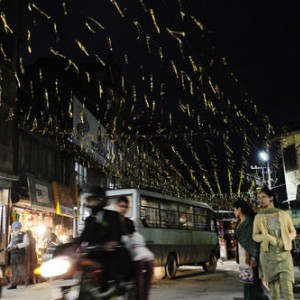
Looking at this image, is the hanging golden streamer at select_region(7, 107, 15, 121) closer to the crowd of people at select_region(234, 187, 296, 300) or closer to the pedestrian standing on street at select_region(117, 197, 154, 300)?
the pedestrian standing on street at select_region(117, 197, 154, 300)

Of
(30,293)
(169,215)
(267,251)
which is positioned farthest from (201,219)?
(267,251)

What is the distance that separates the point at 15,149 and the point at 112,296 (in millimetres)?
12536

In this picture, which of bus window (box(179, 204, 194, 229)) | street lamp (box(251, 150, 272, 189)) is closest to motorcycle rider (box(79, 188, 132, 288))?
bus window (box(179, 204, 194, 229))

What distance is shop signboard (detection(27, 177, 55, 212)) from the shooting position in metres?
16.4

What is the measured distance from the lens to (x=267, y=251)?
17.6 feet

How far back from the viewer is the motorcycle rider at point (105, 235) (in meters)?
4.85

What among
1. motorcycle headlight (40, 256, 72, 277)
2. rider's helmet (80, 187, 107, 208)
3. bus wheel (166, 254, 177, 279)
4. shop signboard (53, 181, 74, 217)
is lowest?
bus wheel (166, 254, 177, 279)

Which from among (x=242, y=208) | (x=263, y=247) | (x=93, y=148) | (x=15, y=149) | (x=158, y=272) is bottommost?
(x=158, y=272)

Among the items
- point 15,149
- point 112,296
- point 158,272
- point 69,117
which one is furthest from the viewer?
point 69,117

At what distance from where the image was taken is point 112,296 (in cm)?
483

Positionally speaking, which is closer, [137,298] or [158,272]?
[137,298]

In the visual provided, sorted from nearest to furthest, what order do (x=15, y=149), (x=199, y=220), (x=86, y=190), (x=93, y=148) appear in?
1. (x=86, y=190)
2. (x=15, y=149)
3. (x=199, y=220)
4. (x=93, y=148)

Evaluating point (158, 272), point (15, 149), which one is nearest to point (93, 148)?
point (15, 149)

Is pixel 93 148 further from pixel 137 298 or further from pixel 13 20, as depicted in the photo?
pixel 137 298
